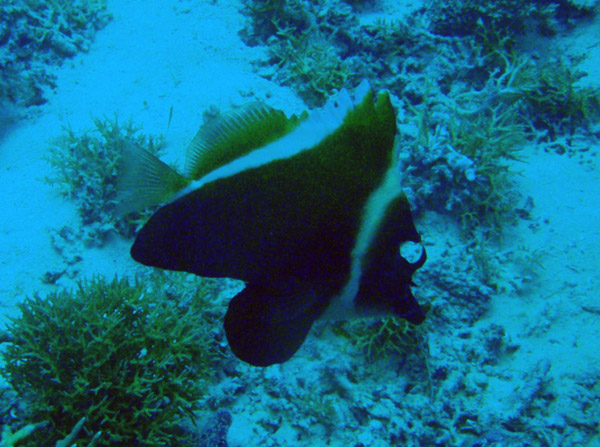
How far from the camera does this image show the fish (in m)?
1.13

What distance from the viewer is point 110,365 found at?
2.58 m

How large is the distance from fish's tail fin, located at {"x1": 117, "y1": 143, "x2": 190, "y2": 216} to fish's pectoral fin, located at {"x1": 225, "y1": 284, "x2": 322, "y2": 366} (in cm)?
40

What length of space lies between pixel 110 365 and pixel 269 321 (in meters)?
1.85

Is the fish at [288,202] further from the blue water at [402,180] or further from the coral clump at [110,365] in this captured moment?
the coral clump at [110,365]

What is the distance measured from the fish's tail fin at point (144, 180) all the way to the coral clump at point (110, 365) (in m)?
1.75

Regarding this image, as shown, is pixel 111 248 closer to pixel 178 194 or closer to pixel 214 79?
pixel 214 79

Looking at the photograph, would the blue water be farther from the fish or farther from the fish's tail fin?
the fish's tail fin

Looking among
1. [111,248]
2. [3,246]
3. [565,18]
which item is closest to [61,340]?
[111,248]

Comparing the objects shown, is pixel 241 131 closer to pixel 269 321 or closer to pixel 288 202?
pixel 288 202

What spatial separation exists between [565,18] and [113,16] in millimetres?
6062

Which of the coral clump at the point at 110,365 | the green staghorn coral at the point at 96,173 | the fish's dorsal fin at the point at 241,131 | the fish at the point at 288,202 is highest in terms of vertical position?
the fish's dorsal fin at the point at 241,131

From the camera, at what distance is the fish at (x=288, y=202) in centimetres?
113

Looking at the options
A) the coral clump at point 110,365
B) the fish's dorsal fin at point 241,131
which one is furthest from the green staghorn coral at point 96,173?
the fish's dorsal fin at point 241,131

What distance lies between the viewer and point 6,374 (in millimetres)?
2711
